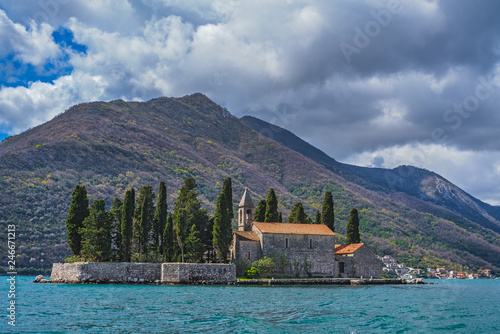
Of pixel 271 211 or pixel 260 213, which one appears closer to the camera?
pixel 271 211

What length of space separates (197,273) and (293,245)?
15.9m

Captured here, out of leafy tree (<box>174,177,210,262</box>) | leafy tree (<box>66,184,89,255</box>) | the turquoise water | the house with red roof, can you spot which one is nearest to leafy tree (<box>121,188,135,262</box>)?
leafy tree (<box>66,184,89,255</box>)

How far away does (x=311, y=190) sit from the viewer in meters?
163

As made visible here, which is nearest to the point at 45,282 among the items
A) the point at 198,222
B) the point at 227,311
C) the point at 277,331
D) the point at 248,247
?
the point at 198,222

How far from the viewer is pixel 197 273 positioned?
169 feet

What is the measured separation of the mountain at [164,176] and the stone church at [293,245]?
34290mm

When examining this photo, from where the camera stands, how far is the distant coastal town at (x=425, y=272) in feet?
360

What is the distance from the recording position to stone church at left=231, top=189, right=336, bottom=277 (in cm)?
6072

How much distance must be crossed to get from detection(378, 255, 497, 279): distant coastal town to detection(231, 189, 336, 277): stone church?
1709 inches

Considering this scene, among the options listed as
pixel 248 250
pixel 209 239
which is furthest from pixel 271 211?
pixel 209 239

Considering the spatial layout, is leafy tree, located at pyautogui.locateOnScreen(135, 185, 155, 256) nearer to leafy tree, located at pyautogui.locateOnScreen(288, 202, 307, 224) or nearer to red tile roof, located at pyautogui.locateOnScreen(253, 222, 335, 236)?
red tile roof, located at pyautogui.locateOnScreen(253, 222, 335, 236)

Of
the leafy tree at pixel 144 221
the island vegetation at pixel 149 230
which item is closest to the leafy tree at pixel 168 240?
the island vegetation at pixel 149 230

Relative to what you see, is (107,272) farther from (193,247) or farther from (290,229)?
(290,229)

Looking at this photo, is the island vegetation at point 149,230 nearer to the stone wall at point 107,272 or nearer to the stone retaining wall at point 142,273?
the stone wall at point 107,272
